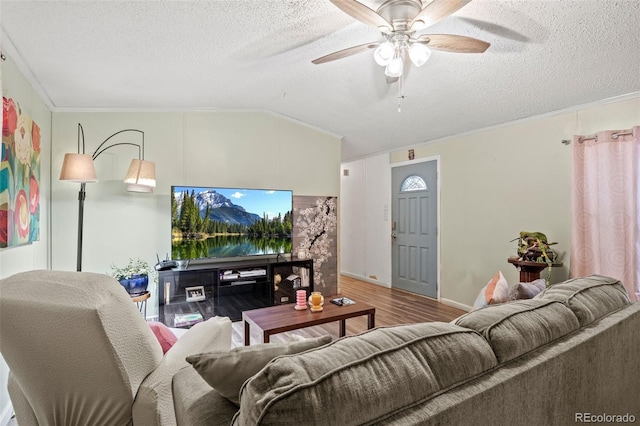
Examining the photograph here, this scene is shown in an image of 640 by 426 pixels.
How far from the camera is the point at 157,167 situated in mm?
3637

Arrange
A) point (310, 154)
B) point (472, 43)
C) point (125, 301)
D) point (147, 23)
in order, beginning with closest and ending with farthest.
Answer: point (125, 301), point (472, 43), point (147, 23), point (310, 154)

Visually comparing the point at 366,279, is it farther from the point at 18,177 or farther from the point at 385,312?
the point at 18,177

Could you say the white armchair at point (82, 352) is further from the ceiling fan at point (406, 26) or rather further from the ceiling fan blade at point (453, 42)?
the ceiling fan blade at point (453, 42)

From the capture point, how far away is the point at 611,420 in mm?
1250

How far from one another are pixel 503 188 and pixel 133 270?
396 cm

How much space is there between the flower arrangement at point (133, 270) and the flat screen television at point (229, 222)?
32cm

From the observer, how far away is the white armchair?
973mm

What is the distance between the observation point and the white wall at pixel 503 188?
10.1ft

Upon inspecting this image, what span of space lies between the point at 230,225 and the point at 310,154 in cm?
153

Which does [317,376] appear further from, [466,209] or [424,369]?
[466,209]

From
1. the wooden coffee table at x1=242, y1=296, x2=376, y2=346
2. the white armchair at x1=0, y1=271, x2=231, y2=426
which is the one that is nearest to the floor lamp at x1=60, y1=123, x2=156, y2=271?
the wooden coffee table at x1=242, y1=296, x2=376, y2=346

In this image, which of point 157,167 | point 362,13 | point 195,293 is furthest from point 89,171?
point 362,13

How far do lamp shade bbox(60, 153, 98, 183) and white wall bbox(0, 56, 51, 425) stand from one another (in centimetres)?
45

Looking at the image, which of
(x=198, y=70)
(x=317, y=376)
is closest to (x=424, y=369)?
(x=317, y=376)
